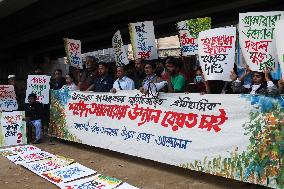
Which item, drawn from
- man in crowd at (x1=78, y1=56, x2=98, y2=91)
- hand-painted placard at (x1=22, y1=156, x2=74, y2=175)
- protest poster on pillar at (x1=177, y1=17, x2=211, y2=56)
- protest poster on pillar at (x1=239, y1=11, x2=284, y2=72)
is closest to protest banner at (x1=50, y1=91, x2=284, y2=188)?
protest poster on pillar at (x1=239, y1=11, x2=284, y2=72)

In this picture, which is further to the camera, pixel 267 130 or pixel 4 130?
pixel 4 130

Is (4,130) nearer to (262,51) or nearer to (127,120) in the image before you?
(127,120)

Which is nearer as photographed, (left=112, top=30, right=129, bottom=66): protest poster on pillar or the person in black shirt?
(left=112, top=30, right=129, bottom=66): protest poster on pillar

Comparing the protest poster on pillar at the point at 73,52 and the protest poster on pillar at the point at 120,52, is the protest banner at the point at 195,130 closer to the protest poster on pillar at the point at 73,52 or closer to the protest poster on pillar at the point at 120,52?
the protest poster on pillar at the point at 120,52

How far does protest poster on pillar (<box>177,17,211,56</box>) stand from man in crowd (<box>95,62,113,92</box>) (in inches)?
77.4

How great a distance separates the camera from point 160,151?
21.9 ft

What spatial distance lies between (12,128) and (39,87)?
1.31 meters

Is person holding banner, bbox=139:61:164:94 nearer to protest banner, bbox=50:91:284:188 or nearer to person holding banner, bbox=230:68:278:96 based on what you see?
protest banner, bbox=50:91:284:188

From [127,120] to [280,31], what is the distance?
365cm

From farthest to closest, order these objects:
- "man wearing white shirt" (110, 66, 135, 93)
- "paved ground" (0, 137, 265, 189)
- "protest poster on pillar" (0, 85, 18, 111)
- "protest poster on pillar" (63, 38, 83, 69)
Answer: "protest poster on pillar" (0, 85, 18, 111) → "protest poster on pillar" (63, 38, 83, 69) → "man wearing white shirt" (110, 66, 135, 93) → "paved ground" (0, 137, 265, 189)

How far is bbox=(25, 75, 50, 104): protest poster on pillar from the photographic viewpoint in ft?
33.4

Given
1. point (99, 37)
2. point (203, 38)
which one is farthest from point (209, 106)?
point (99, 37)

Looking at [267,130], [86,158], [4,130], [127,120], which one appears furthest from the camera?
[4,130]

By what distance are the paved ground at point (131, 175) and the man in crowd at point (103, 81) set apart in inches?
56.7
